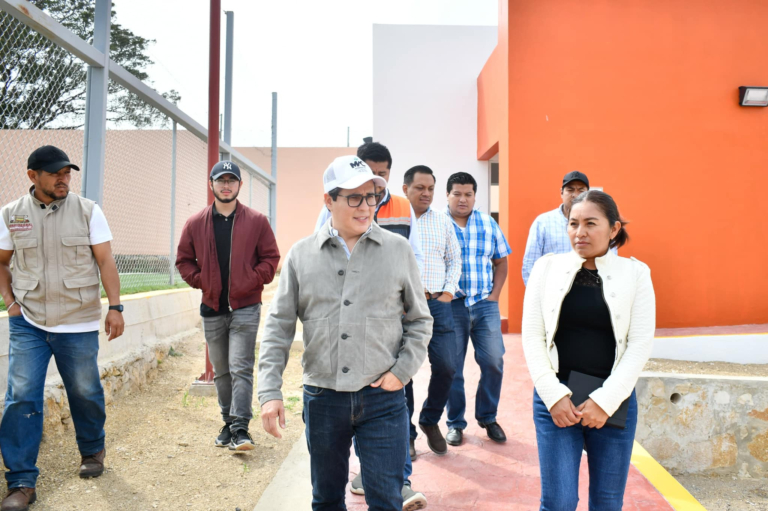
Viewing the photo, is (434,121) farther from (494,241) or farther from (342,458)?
(342,458)

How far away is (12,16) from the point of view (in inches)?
150

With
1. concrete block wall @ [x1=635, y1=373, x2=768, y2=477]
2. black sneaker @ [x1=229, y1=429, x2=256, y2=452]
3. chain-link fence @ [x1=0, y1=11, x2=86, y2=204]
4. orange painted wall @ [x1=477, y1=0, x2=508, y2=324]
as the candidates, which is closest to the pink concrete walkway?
black sneaker @ [x1=229, y1=429, x2=256, y2=452]

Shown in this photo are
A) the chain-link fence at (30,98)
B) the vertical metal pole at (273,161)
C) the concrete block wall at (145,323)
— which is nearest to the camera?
the chain-link fence at (30,98)

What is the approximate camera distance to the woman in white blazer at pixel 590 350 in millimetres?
2166

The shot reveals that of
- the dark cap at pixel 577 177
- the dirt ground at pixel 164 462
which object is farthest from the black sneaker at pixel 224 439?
the dark cap at pixel 577 177

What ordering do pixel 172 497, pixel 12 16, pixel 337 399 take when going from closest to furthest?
1. pixel 337 399
2. pixel 172 497
3. pixel 12 16

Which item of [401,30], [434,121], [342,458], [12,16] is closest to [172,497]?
[342,458]

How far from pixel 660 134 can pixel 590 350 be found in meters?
6.89

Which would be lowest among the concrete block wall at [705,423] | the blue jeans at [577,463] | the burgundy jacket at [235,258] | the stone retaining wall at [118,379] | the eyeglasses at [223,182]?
the concrete block wall at [705,423]

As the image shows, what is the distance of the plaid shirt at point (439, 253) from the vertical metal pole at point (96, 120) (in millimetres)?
2771

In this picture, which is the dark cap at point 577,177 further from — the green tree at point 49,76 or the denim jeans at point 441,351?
the green tree at point 49,76

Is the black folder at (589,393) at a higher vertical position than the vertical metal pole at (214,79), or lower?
lower

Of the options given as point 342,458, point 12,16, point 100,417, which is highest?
point 12,16

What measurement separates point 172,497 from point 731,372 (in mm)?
5998
